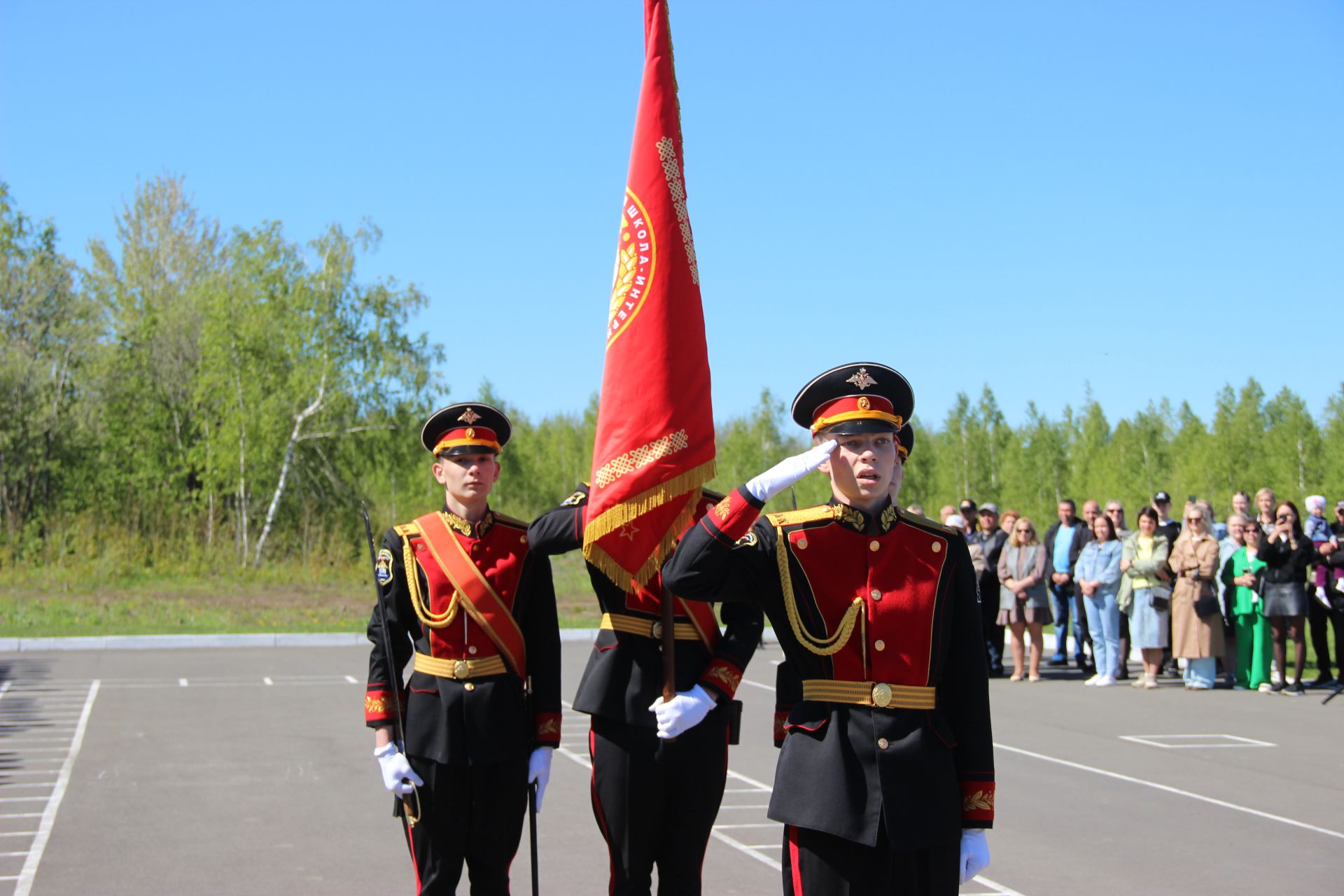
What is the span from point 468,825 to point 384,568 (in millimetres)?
970

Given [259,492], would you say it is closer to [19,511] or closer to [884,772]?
[19,511]

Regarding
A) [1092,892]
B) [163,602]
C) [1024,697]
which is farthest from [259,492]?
[1092,892]

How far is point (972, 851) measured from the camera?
3521mm

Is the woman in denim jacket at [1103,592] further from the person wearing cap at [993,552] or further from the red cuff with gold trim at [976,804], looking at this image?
the red cuff with gold trim at [976,804]

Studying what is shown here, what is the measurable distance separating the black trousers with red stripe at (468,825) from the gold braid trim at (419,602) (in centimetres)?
48

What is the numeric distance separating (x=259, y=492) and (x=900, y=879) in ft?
112

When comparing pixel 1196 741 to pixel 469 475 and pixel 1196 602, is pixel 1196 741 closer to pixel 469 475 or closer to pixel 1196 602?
pixel 1196 602

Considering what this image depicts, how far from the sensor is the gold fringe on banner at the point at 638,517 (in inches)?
177

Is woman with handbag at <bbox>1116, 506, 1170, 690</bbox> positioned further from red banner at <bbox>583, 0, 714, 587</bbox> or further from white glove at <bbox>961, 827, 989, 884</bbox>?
white glove at <bbox>961, 827, 989, 884</bbox>

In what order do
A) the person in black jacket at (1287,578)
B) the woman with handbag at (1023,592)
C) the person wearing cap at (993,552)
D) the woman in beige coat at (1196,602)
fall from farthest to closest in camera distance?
the person wearing cap at (993,552), the woman with handbag at (1023,592), the woman in beige coat at (1196,602), the person in black jacket at (1287,578)

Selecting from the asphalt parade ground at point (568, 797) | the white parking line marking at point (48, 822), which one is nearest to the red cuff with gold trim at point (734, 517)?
the asphalt parade ground at point (568, 797)

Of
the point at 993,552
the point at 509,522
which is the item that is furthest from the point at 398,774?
the point at 993,552

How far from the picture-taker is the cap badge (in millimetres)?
3670

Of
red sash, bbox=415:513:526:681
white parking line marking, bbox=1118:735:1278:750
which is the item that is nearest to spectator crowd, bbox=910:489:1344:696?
white parking line marking, bbox=1118:735:1278:750
